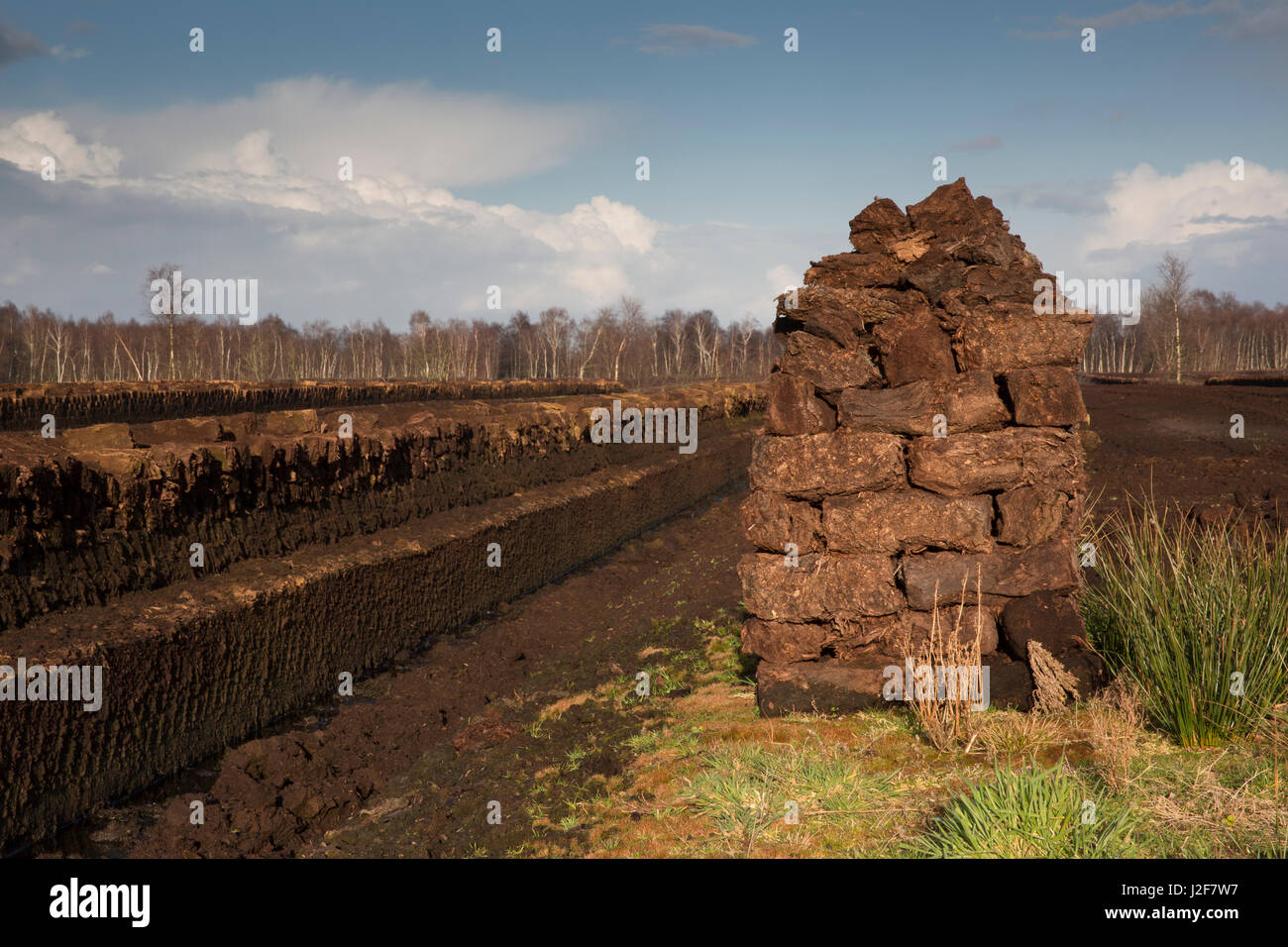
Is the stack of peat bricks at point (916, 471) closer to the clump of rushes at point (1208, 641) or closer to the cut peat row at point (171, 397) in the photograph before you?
the clump of rushes at point (1208, 641)

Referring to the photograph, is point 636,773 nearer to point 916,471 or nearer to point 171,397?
point 916,471

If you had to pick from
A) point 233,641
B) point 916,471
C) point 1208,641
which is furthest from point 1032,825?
point 233,641

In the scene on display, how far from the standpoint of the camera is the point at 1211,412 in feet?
77.9

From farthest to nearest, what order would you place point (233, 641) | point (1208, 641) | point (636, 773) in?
point (233, 641) → point (636, 773) → point (1208, 641)

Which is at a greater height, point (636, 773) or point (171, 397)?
point (171, 397)

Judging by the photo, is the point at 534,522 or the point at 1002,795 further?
the point at 534,522

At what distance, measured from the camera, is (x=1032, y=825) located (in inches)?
135

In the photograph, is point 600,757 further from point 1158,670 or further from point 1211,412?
point 1211,412

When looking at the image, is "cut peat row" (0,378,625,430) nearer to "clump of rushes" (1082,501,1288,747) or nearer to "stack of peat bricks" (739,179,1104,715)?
"stack of peat bricks" (739,179,1104,715)

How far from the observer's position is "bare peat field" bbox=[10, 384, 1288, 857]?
→ 3.96m

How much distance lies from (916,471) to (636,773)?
2441mm

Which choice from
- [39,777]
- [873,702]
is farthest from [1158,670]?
[39,777]

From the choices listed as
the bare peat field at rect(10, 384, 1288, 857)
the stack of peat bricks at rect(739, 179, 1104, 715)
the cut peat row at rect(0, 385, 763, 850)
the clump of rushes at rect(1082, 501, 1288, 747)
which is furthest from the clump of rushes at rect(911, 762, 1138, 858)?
the cut peat row at rect(0, 385, 763, 850)

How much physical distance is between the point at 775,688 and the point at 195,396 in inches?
1127
